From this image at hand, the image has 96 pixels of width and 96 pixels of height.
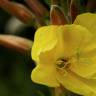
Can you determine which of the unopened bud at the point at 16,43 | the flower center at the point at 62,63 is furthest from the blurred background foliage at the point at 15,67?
the flower center at the point at 62,63

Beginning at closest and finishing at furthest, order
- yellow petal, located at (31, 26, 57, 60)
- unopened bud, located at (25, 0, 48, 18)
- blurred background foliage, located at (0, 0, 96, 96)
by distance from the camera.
→ yellow petal, located at (31, 26, 57, 60) < unopened bud, located at (25, 0, 48, 18) < blurred background foliage, located at (0, 0, 96, 96)

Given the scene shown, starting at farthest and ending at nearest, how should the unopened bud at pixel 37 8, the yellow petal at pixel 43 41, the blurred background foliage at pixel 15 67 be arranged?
the blurred background foliage at pixel 15 67, the unopened bud at pixel 37 8, the yellow petal at pixel 43 41

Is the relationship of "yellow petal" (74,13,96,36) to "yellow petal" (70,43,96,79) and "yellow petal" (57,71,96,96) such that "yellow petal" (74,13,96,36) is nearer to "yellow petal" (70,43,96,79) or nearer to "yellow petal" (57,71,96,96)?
"yellow petal" (70,43,96,79)

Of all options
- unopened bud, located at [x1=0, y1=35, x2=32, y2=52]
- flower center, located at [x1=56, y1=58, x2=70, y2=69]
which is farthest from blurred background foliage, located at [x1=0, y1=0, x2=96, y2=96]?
flower center, located at [x1=56, y1=58, x2=70, y2=69]

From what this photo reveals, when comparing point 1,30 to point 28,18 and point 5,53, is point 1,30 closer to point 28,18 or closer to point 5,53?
point 5,53

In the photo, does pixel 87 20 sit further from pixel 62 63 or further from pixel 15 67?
pixel 15 67

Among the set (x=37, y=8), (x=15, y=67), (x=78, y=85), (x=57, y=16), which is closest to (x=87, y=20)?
(x=57, y=16)

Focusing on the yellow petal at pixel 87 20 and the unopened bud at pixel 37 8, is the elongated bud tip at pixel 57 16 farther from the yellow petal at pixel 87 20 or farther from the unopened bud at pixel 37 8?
the unopened bud at pixel 37 8

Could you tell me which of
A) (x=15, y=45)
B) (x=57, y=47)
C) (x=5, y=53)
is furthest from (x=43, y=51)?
(x=5, y=53)
